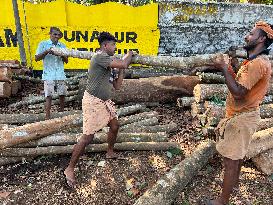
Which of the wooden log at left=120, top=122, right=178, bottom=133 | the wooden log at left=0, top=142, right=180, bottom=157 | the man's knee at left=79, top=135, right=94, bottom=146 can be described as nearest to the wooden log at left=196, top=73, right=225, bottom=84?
the wooden log at left=120, top=122, right=178, bottom=133

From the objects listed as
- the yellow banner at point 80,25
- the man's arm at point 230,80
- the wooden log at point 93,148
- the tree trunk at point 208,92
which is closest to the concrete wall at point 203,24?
the yellow banner at point 80,25

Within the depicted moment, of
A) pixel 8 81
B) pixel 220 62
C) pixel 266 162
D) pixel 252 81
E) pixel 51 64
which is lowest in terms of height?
pixel 266 162

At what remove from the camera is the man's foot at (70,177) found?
4.70 meters

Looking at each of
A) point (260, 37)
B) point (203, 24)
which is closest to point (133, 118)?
point (260, 37)

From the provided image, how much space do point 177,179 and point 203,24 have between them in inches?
294

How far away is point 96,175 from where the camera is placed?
16.3 ft

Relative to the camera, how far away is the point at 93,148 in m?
5.41

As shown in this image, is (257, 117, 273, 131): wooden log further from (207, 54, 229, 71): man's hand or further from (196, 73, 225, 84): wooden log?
(207, 54, 229, 71): man's hand

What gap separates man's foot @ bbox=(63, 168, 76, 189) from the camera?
4695 mm

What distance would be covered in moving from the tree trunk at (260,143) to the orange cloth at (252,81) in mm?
1317

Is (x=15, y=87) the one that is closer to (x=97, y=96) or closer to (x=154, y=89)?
(x=154, y=89)

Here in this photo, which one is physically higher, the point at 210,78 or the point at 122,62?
the point at 122,62

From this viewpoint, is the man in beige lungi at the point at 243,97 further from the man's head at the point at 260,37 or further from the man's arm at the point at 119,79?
the man's arm at the point at 119,79

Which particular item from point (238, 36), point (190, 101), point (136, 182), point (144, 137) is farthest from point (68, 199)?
point (238, 36)
